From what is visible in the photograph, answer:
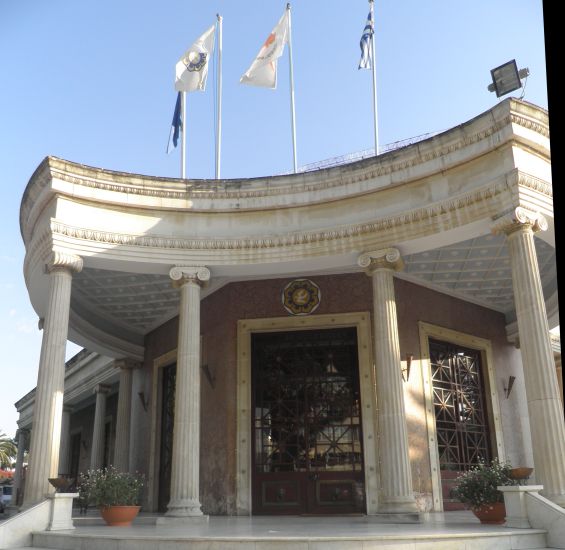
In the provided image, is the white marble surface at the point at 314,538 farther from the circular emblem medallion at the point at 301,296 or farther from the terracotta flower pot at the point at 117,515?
the circular emblem medallion at the point at 301,296

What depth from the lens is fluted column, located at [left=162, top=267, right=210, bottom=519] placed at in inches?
519

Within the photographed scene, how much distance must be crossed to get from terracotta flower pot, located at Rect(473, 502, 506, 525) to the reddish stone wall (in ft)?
12.7

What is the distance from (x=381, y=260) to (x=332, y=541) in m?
6.82

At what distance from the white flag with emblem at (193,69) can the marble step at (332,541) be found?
12.8 m

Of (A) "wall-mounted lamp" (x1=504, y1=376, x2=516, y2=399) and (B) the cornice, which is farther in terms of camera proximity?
Result: (A) "wall-mounted lamp" (x1=504, y1=376, x2=516, y2=399)

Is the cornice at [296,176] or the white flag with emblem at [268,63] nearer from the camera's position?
the cornice at [296,176]

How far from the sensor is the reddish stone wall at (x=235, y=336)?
16.0 m

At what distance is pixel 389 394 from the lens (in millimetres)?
13070

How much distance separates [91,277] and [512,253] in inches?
441

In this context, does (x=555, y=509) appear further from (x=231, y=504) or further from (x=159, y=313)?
(x=159, y=313)

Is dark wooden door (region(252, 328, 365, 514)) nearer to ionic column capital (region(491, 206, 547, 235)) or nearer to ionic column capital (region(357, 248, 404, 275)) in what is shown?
ionic column capital (region(357, 248, 404, 275))

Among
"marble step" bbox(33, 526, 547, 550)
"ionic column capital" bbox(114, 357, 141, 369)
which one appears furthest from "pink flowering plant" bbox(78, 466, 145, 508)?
"ionic column capital" bbox(114, 357, 141, 369)

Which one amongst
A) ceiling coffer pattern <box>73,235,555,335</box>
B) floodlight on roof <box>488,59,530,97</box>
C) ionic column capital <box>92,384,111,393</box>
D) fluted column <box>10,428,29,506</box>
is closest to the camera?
floodlight on roof <box>488,59,530,97</box>

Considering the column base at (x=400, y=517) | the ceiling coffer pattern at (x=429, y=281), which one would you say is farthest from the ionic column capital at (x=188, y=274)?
the column base at (x=400, y=517)
